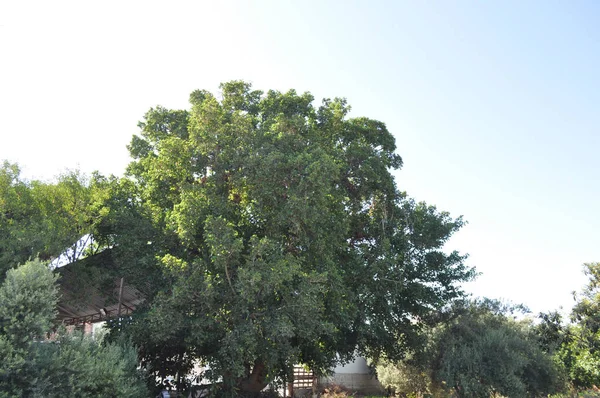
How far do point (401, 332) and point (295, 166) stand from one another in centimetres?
1027

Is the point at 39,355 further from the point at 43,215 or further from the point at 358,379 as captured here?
the point at 358,379

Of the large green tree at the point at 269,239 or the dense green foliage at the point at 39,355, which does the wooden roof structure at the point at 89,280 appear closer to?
the large green tree at the point at 269,239

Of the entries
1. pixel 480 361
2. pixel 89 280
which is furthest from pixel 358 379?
pixel 89 280

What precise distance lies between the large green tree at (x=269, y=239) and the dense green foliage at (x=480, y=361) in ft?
7.52

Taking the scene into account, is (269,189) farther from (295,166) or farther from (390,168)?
(390,168)

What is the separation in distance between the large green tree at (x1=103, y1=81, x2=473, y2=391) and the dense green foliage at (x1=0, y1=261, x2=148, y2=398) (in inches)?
91.4

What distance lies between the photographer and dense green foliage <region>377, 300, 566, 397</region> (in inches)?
782

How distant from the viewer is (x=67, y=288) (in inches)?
691

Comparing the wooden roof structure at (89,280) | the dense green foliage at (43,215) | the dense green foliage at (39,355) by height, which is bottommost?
the dense green foliage at (39,355)

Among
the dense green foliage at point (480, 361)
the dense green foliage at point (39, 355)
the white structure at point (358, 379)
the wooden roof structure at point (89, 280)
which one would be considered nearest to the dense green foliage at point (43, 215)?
the wooden roof structure at point (89, 280)

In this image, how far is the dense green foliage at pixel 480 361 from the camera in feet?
65.2

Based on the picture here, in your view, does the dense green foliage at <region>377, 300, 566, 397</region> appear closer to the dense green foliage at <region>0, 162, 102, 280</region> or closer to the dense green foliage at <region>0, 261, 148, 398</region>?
the dense green foliage at <region>0, 261, 148, 398</region>

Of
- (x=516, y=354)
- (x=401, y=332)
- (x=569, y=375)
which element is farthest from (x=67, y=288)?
(x=569, y=375)

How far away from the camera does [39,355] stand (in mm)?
10703
